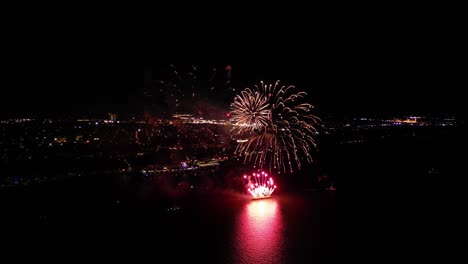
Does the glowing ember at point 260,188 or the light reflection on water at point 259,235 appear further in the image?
the glowing ember at point 260,188

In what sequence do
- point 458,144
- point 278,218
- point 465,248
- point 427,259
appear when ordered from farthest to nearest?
point 458,144
point 278,218
point 465,248
point 427,259

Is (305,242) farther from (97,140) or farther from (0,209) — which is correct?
(97,140)

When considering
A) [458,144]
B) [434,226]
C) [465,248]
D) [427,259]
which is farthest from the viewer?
[458,144]

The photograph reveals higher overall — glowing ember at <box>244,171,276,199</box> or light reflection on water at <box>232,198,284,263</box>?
glowing ember at <box>244,171,276,199</box>

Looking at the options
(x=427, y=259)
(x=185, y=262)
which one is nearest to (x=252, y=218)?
(x=185, y=262)

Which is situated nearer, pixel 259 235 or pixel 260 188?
pixel 259 235

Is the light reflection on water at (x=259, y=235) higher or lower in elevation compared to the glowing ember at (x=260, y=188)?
lower

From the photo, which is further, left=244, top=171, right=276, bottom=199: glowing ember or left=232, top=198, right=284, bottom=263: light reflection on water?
left=244, top=171, right=276, bottom=199: glowing ember

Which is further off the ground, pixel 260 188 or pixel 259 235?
pixel 260 188
